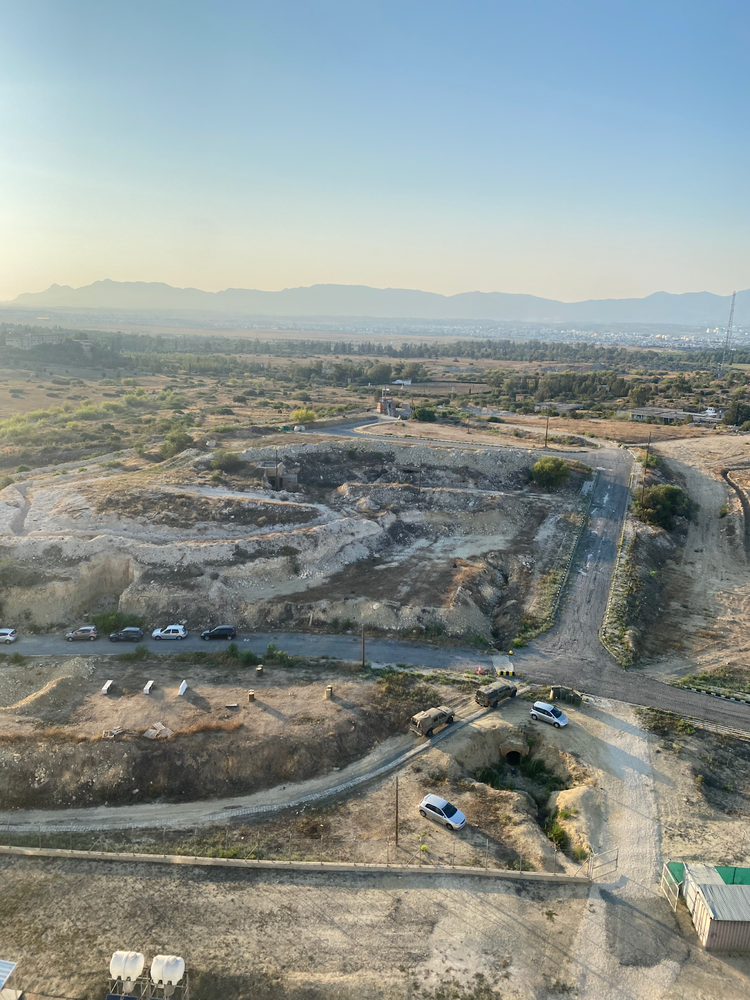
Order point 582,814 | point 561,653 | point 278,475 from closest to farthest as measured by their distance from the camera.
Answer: point 582,814 → point 561,653 → point 278,475

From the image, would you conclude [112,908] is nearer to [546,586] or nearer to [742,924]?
[742,924]

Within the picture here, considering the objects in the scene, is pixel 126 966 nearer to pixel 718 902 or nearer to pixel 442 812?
pixel 442 812

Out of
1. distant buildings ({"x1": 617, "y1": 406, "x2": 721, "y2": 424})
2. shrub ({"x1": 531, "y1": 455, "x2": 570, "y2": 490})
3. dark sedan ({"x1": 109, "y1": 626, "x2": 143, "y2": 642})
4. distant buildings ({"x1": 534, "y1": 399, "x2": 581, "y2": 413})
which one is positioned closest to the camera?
dark sedan ({"x1": 109, "y1": 626, "x2": 143, "y2": 642})

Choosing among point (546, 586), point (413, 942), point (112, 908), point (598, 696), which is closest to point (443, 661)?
point (598, 696)

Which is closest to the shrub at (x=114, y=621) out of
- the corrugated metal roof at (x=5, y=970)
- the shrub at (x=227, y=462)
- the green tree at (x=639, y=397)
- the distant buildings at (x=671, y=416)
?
the corrugated metal roof at (x=5, y=970)

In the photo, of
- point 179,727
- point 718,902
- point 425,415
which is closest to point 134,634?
point 179,727

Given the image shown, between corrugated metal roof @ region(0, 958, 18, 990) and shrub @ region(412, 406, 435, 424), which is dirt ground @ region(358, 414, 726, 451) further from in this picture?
corrugated metal roof @ region(0, 958, 18, 990)

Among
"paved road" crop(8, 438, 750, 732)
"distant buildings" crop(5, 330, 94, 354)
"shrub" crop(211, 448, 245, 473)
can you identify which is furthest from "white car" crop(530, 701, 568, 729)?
"distant buildings" crop(5, 330, 94, 354)
